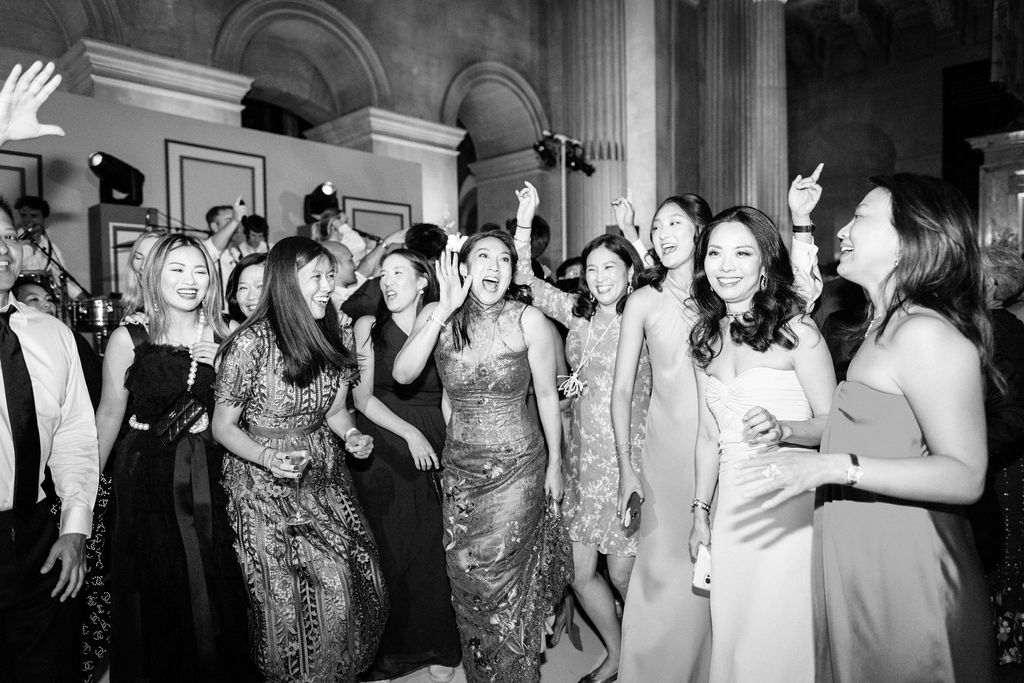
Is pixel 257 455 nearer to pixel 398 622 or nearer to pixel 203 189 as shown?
pixel 398 622

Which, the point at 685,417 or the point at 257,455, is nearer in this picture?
the point at 257,455

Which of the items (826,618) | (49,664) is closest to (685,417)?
(826,618)

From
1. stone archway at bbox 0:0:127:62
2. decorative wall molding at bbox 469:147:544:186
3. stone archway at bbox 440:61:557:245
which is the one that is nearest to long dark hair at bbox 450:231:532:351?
stone archway at bbox 0:0:127:62

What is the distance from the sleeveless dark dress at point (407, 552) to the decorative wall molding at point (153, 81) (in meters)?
5.92

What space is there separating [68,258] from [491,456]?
18.2 feet

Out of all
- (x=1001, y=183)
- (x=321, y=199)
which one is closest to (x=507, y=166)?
(x=321, y=199)

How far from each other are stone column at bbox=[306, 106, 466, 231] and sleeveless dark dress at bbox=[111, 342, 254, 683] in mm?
6988

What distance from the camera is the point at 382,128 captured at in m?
9.62

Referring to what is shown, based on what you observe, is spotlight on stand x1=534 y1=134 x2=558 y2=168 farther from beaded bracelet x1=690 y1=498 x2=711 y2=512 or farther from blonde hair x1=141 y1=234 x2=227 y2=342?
beaded bracelet x1=690 y1=498 x2=711 y2=512

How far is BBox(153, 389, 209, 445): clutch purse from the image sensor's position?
256 cm

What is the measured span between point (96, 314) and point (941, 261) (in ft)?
15.2

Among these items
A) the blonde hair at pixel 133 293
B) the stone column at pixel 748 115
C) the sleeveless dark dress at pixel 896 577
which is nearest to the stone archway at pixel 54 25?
the blonde hair at pixel 133 293

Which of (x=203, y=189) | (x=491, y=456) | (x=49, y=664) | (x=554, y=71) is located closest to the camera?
(x=49, y=664)

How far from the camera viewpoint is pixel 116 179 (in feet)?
20.8
